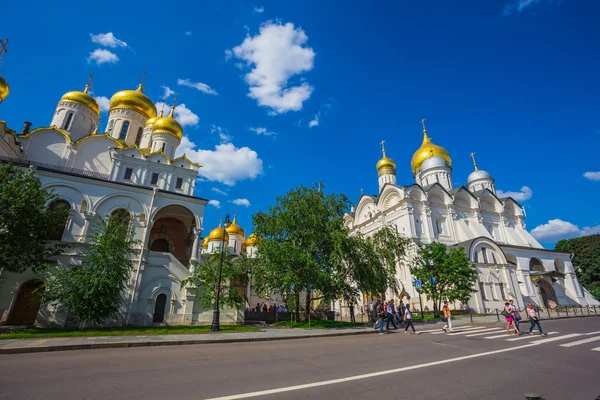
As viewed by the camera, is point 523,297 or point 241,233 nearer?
point 523,297

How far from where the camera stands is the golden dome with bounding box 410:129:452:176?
44.6 metres

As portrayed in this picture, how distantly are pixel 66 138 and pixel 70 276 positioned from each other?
16.9 metres

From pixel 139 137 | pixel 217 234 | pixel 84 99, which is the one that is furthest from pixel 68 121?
pixel 217 234

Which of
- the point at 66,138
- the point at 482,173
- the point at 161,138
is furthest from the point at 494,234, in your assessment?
the point at 66,138

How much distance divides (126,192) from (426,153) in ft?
134

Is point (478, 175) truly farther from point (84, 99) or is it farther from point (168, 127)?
point (84, 99)

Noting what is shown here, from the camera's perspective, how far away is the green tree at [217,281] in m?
20.0

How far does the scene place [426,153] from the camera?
45250mm

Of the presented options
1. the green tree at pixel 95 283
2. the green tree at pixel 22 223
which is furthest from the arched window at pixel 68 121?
the green tree at pixel 95 283

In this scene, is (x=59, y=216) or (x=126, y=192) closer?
(x=59, y=216)

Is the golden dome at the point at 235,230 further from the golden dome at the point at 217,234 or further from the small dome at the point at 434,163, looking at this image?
the small dome at the point at 434,163

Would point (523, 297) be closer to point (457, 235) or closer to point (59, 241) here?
point (457, 235)

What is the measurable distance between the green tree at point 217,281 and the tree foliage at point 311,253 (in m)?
1.63

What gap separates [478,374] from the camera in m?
6.16
